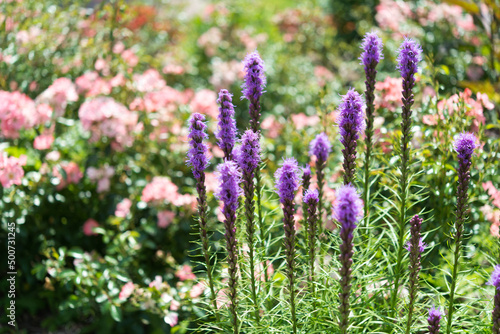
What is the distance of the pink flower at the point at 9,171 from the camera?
10.6ft

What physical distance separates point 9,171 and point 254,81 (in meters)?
2.08

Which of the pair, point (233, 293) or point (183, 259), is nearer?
point (233, 293)

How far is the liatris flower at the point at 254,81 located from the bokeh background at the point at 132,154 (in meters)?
0.48

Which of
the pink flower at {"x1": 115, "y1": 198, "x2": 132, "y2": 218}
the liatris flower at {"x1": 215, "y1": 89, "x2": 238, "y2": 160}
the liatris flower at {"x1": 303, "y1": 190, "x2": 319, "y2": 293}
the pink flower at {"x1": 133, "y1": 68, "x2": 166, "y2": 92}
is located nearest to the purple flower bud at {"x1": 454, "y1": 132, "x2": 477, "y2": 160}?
the liatris flower at {"x1": 303, "y1": 190, "x2": 319, "y2": 293}

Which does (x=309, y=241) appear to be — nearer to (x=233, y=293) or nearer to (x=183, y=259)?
(x=233, y=293)

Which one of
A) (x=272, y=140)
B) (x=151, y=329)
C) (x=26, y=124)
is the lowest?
(x=151, y=329)

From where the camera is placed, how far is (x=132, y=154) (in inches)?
168

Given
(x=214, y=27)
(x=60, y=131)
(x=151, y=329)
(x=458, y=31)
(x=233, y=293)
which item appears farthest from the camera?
(x=214, y=27)

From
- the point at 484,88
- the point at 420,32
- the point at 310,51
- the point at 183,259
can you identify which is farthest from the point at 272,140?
the point at 310,51

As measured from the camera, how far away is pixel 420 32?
5.50 m

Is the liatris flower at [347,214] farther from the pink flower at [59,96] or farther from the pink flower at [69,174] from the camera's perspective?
the pink flower at [59,96]

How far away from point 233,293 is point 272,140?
2606 millimetres

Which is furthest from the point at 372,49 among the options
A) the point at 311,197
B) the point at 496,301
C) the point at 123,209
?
the point at 123,209

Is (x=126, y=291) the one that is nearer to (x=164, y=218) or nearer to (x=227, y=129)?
(x=164, y=218)
